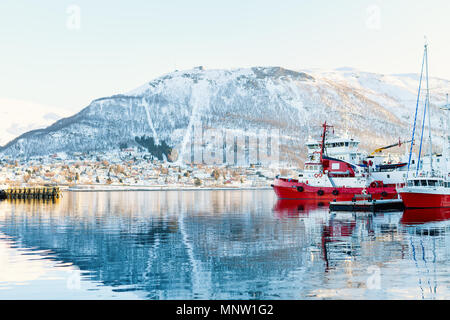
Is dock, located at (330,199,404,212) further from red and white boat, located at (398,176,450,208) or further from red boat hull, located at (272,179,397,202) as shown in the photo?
red boat hull, located at (272,179,397,202)

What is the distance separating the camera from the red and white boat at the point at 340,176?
80.8 m

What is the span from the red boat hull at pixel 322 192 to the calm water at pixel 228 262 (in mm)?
34177

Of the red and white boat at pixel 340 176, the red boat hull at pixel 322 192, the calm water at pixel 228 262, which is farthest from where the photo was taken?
the red and white boat at pixel 340 176

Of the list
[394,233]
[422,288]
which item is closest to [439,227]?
[394,233]

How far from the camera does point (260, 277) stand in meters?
21.7

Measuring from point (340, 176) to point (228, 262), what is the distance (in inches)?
2407

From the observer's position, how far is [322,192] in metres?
83.0

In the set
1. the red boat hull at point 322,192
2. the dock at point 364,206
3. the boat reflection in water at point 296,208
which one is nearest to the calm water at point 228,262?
the boat reflection in water at point 296,208

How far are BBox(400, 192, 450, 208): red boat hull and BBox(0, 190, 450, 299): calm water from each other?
54.4ft

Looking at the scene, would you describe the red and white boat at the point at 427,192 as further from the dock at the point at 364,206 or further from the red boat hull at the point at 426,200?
the dock at the point at 364,206

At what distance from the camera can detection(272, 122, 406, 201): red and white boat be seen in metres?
80.8

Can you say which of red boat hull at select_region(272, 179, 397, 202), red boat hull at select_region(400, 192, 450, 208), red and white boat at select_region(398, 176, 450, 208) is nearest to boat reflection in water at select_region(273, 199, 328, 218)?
red boat hull at select_region(272, 179, 397, 202)

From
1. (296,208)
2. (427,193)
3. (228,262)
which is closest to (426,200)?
(427,193)
